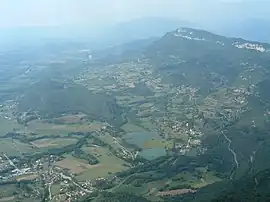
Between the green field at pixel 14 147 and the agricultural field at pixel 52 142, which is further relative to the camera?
the agricultural field at pixel 52 142

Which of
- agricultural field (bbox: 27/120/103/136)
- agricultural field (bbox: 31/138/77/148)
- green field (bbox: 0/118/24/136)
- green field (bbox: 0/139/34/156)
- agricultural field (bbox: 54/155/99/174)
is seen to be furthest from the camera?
green field (bbox: 0/118/24/136)

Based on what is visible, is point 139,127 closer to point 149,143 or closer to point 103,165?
point 149,143

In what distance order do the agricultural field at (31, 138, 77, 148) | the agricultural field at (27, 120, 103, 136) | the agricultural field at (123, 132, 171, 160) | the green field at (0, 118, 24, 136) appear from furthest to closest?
the green field at (0, 118, 24, 136) < the agricultural field at (27, 120, 103, 136) < the agricultural field at (31, 138, 77, 148) < the agricultural field at (123, 132, 171, 160)

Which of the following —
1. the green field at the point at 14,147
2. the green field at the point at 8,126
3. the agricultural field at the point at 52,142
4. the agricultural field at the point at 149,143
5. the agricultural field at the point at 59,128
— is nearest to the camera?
the agricultural field at the point at 149,143

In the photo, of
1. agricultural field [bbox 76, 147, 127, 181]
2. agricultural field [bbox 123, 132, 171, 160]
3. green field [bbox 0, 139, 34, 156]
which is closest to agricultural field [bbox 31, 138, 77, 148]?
green field [bbox 0, 139, 34, 156]

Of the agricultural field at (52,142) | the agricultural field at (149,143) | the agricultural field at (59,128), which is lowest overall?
the agricultural field at (59,128)

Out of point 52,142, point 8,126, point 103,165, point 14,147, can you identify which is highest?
point 103,165

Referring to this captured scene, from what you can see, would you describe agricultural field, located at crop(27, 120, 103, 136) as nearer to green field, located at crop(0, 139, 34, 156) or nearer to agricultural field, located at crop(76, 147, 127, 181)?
green field, located at crop(0, 139, 34, 156)

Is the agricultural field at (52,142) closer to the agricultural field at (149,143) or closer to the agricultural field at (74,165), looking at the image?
the agricultural field at (74,165)

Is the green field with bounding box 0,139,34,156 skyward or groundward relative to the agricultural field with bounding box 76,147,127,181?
groundward

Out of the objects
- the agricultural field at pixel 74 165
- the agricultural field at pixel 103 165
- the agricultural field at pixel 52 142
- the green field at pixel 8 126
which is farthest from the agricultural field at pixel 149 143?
the green field at pixel 8 126

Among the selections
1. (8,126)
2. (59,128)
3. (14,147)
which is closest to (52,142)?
(14,147)
